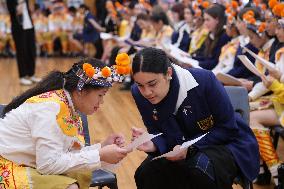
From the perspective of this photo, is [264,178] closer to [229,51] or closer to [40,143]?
[229,51]

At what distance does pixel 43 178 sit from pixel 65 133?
20cm

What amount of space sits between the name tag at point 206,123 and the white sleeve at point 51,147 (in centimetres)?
58

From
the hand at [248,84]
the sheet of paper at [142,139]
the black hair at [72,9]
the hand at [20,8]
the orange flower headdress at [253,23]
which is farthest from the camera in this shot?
the black hair at [72,9]

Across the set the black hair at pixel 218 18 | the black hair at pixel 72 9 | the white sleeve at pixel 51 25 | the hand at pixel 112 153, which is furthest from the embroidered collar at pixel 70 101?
the black hair at pixel 72 9

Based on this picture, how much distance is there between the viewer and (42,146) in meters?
2.05

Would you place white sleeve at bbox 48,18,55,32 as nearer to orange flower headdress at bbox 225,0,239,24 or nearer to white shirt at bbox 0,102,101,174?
orange flower headdress at bbox 225,0,239,24

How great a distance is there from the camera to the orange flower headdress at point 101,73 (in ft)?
7.01

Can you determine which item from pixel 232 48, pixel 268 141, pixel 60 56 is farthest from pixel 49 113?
pixel 60 56

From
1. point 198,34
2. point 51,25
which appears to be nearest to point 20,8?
point 198,34

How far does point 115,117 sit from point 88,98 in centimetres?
317

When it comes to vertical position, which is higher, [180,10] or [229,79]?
[229,79]

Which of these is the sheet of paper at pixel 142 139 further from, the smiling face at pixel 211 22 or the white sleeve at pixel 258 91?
the smiling face at pixel 211 22

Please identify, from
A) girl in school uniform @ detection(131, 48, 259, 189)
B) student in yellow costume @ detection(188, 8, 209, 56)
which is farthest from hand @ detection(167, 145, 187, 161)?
student in yellow costume @ detection(188, 8, 209, 56)

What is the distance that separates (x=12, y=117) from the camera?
2154 millimetres
